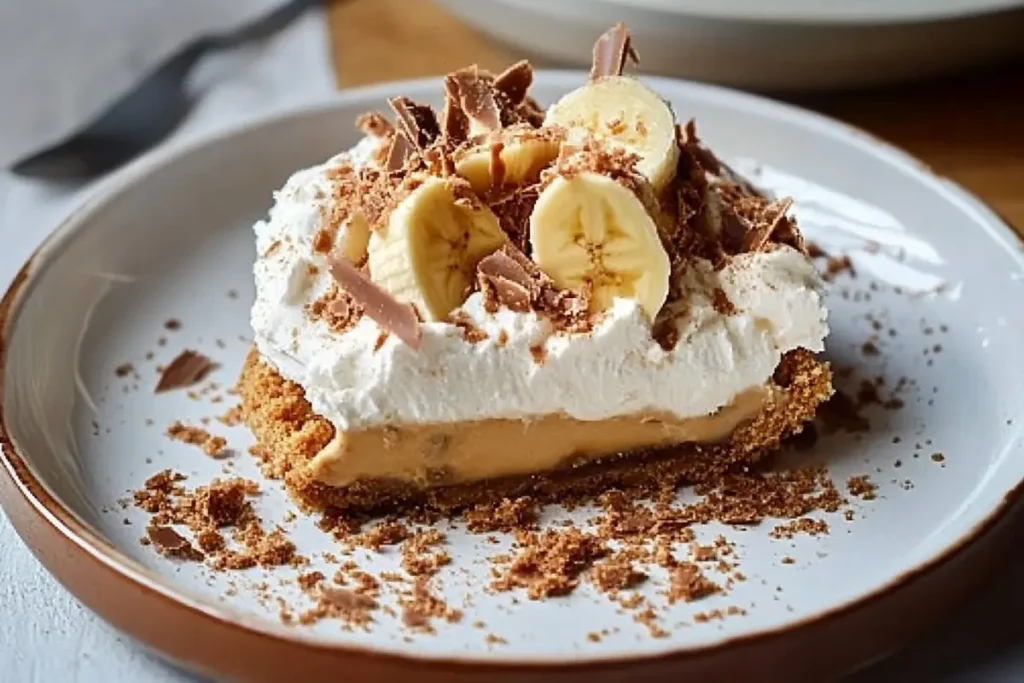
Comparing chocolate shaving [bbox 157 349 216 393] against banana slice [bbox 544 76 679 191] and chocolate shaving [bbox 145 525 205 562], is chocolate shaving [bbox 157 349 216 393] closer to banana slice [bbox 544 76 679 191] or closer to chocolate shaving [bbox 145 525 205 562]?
chocolate shaving [bbox 145 525 205 562]

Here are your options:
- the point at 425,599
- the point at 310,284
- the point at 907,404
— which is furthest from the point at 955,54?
the point at 425,599

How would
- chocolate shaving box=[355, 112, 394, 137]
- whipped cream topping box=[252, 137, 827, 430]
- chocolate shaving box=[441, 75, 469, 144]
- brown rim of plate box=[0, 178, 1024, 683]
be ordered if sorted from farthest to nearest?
chocolate shaving box=[355, 112, 394, 137]
chocolate shaving box=[441, 75, 469, 144]
whipped cream topping box=[252, 137, 827, 430]
brown rim of plate box=[0, 178, 1024, 683]

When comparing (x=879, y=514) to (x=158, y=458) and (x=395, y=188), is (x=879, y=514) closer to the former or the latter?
(x=395, y=188)

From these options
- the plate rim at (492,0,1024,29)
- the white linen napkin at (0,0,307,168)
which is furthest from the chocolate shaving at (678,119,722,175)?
the white linen napkin at (0,0,307,168)

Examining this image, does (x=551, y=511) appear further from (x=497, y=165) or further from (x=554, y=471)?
A: (x=497, y=165)

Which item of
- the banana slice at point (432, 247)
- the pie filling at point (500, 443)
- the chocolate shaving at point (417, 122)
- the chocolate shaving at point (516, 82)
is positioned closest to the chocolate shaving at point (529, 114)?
the chocolate shaving at point (516, 82)

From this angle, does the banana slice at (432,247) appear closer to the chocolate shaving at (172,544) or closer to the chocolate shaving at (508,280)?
the chocolate shaving at (508,280)
